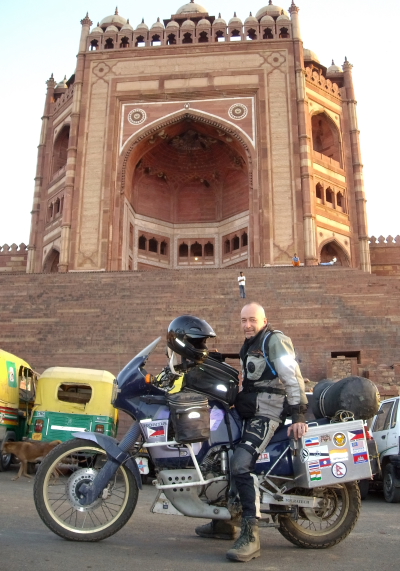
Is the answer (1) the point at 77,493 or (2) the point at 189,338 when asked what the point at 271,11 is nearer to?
(2) the point at 189,338

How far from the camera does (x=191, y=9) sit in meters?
33.8

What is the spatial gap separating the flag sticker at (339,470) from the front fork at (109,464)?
119cm

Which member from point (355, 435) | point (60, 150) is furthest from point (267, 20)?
point (355, 435)

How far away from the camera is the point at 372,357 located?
513 inches

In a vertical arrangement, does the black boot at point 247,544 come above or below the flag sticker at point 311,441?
below

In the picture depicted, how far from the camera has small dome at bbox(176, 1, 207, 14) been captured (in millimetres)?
33688

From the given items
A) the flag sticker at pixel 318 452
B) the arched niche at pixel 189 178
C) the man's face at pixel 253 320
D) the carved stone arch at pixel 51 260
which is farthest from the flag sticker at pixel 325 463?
the arched niche at pixel 189 178

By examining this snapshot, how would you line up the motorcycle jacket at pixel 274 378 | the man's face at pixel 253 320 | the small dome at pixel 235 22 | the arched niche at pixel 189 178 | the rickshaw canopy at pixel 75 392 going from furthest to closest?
1. the arched niche at pixel 189 178
2. the small dome at pixel 235 22
3. the rickshaw canopy at pixel 75 392
4. the man's face at pixel 253 320
5. the motorcycle jacket at pixel 274 378

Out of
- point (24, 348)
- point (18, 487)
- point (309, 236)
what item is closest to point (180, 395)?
point (18, 487)

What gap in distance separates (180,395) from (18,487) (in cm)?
423

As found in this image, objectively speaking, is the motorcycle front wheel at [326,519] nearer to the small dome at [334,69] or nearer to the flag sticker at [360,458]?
the flag sticker at [360,458]

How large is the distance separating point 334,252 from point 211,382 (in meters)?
26.5

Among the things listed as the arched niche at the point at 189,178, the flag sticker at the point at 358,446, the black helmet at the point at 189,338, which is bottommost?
the flag sticker at the point at 358,446

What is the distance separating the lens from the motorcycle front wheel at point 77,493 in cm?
348
